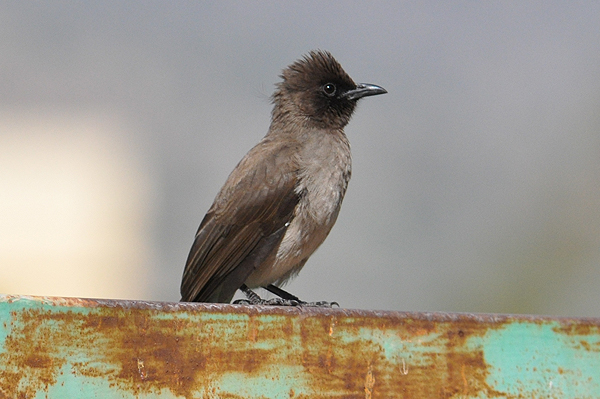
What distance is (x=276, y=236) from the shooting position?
12.4 feet

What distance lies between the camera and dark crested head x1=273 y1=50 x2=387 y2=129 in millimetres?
4504

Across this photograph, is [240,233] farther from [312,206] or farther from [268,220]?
[312,206]

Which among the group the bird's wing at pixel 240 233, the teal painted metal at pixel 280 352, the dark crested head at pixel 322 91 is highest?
the dark crested head at pixel 322 91

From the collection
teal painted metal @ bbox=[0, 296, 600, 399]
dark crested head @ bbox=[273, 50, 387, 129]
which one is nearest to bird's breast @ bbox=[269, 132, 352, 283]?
dark crested head @ bbox=[273, 50, 387, 129]

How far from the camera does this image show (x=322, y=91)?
4.54m

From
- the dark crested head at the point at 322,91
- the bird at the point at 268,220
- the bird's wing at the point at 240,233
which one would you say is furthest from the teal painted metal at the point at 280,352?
the dark crested head at the point at 322,91

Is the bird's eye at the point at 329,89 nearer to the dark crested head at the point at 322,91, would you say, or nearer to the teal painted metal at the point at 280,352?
the dark crested head at the point at 322,91

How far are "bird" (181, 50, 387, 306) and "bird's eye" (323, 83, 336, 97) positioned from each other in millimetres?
420

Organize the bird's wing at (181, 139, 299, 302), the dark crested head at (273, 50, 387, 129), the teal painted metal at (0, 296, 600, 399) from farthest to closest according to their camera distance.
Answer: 1. the dark crested head at (273, 50, 387, 129)
2. the bird's wing at (181, 139, 299, 302)
3. the teal painted metal at (0, 296, 600, 399)

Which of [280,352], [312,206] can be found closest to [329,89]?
[312,206]

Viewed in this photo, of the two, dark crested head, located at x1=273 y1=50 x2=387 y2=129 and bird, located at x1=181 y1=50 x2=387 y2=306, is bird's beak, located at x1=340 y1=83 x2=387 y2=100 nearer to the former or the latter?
dark crested head, located at x1=273 y1=50 x2=387 y2=129

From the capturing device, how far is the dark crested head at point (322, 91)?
450 centimetres

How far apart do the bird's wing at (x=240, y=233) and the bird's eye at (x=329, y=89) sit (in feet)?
2.53

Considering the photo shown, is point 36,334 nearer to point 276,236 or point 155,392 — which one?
point 155,392
